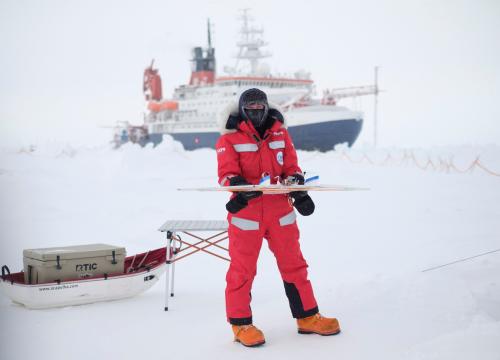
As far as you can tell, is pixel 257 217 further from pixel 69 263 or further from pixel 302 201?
pixel 69 263

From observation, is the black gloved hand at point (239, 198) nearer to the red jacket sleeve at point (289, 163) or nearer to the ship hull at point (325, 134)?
the red jacket sleeve at point (289, 163)

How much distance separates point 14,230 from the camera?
21.2 ft

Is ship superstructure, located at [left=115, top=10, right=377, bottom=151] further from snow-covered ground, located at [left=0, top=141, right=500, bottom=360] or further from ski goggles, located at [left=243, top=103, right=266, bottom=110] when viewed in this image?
ski goggles, located at [left=243, top=103, right=266, bottom=110]

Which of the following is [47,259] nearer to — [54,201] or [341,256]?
[341,256]

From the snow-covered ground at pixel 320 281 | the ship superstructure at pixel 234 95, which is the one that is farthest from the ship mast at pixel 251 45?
the snow-covered ground at pixel 320 281

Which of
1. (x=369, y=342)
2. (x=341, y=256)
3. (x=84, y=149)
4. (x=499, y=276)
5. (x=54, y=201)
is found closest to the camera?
(x=369, y=342)

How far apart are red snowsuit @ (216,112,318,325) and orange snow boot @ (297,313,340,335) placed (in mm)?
40

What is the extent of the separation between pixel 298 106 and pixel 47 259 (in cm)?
2352

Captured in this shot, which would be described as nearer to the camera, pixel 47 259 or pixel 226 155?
pixel 226 155

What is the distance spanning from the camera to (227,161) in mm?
2898

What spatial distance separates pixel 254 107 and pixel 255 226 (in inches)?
26.7

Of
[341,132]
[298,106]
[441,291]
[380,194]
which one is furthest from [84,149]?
[441,291]

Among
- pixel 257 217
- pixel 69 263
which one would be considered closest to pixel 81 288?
pixel 69 263

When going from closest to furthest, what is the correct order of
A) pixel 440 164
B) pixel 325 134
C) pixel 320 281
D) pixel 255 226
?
pixel 255 226 < pixel 320 281 < pixel 440 164 < pixel 325 134
